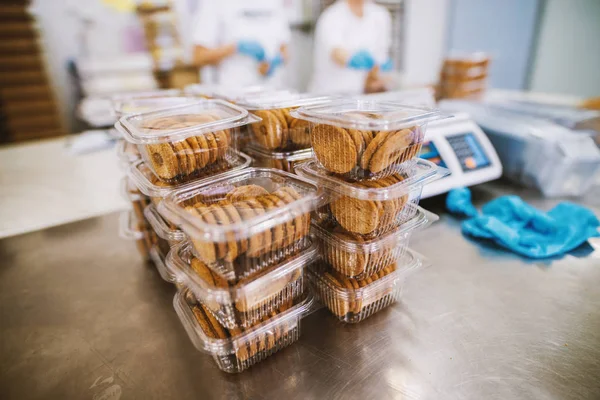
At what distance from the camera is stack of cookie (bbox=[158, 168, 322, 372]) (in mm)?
753

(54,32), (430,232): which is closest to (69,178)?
(430,232)

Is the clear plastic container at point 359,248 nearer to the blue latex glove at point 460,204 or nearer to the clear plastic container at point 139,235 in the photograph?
the blue latex glove at point 460,204

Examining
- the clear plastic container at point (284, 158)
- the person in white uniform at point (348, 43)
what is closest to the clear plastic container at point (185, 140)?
the clear plastic container at point (284, 158)

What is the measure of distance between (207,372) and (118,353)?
27 centimetres

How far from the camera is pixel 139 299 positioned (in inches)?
44.8

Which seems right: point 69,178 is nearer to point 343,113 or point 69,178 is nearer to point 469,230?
point 343,113

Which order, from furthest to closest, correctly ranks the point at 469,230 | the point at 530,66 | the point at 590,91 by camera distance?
the point at 530,66 → the point at 590,91 → the point at 469,230

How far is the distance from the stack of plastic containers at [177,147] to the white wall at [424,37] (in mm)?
4821

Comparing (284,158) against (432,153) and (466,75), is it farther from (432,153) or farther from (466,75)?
A: (466,75)

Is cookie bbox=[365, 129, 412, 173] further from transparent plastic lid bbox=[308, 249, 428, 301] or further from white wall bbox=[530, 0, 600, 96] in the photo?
white wall bbox=[530, 0, 600, 96]

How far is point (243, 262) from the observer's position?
2.57 ft

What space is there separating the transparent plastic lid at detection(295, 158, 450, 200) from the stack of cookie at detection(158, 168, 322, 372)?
0.15 feet

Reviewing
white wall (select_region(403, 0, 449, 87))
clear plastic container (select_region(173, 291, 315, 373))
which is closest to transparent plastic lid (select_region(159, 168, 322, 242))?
clear plastic container (select_region(173, 291, 315, 373))

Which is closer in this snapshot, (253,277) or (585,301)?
(253,277)
